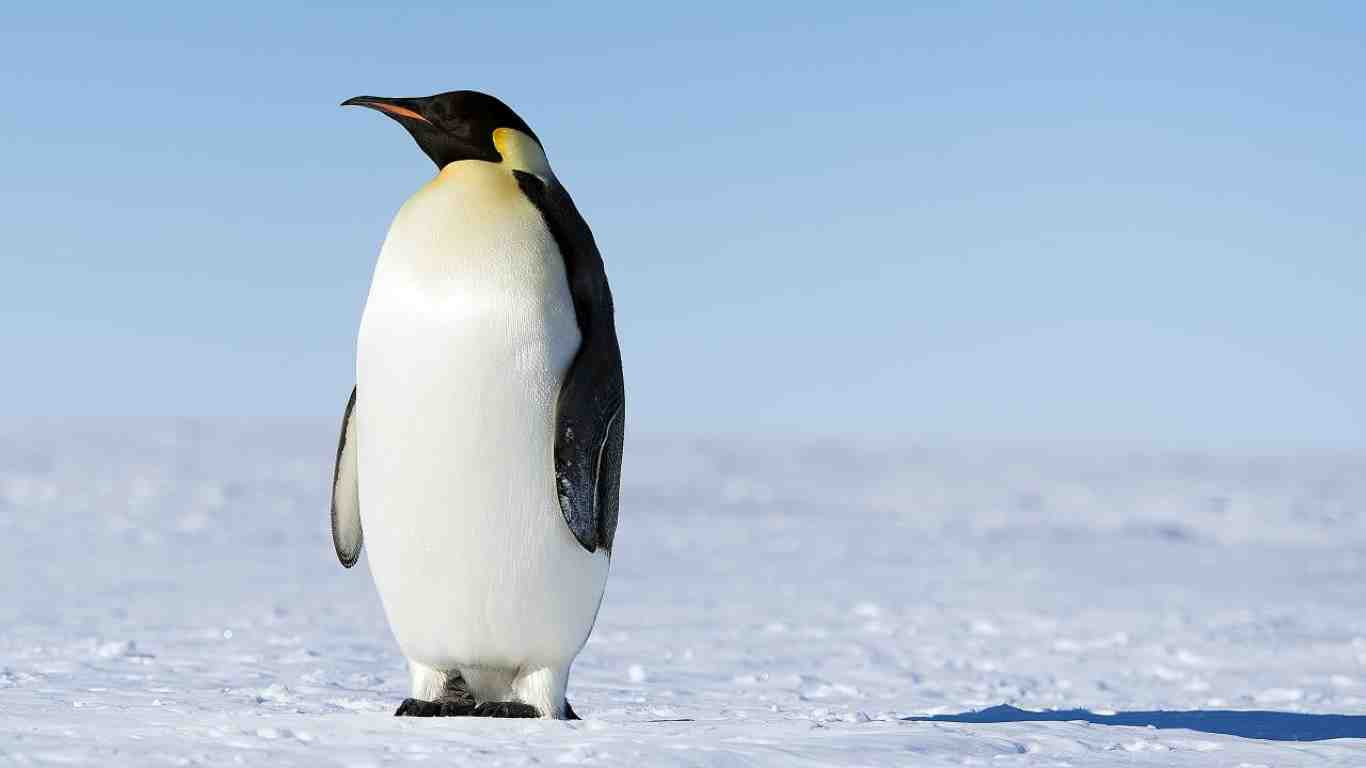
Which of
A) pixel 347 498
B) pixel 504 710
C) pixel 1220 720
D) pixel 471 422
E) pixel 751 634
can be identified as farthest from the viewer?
pixel 751 634

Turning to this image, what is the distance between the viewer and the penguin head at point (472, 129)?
4.02m

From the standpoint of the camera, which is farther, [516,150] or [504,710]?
[516,150]

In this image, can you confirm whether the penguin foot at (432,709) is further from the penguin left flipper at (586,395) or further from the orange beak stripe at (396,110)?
the orange beak stripe at (396,110)

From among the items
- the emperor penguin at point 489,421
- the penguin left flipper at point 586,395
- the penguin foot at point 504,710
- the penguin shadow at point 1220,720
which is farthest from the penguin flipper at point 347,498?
the penguin shadow at point 1220,720

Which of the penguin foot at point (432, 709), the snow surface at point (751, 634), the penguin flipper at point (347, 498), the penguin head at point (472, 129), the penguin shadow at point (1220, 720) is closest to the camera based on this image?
the snow surface at point (751, 634)

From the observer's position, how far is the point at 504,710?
12.8 feet

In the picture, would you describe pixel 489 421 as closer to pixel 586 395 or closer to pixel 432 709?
pixel 586 395

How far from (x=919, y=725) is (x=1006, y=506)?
18042 millimetres

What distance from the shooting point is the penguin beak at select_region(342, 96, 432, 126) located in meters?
4.07

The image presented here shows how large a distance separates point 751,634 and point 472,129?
4.68 m

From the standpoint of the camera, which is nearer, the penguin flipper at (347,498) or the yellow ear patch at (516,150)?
the yellow ear patch at (516,150)

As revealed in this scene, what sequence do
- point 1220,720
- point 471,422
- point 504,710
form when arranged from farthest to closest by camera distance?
1. point 1220,720
2. point 504,710
3. point 471,422

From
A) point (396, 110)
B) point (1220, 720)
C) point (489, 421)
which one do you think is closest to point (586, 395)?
point (489, 421)

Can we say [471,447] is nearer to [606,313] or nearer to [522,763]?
Result: [606,313]
